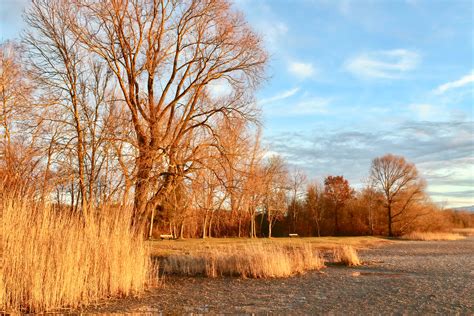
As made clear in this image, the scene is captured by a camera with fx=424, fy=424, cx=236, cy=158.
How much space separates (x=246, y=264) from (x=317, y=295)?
3738 mm

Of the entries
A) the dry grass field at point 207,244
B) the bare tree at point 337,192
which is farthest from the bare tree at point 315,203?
the dry grass field at point 207,244

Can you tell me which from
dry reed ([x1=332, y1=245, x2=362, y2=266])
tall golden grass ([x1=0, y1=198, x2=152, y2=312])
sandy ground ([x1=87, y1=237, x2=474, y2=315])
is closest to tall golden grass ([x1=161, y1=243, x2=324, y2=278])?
sandy ground ([x1=87, y1=237, x2=474, y2=315])

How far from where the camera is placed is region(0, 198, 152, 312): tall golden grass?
24.9ft

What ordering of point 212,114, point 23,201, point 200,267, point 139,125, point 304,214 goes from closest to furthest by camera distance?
point 23,201 → point 200,267 → point 139,125 → point 212,114 → point 304,214

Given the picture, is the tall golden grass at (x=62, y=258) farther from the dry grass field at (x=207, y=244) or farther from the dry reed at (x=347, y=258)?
the dry reed at (x=347, y=258)

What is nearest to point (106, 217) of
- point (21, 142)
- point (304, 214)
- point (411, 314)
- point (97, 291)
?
point (97, 291)

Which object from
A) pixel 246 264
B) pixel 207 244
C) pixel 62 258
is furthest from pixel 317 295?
pixel 207 244

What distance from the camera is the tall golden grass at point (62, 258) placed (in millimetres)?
7602

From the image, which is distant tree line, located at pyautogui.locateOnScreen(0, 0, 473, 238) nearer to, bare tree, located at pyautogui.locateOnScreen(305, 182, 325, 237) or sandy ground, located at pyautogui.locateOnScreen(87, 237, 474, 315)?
sandy ground, located at pyautogui.locateOnScreen(87, 237, 474, 315)

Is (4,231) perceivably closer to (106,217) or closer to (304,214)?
(106,217)

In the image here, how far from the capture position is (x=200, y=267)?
13.9 meters

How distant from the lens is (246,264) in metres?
12.7

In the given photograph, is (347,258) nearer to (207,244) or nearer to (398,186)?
(207,244)

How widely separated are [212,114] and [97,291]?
9.73 metres
